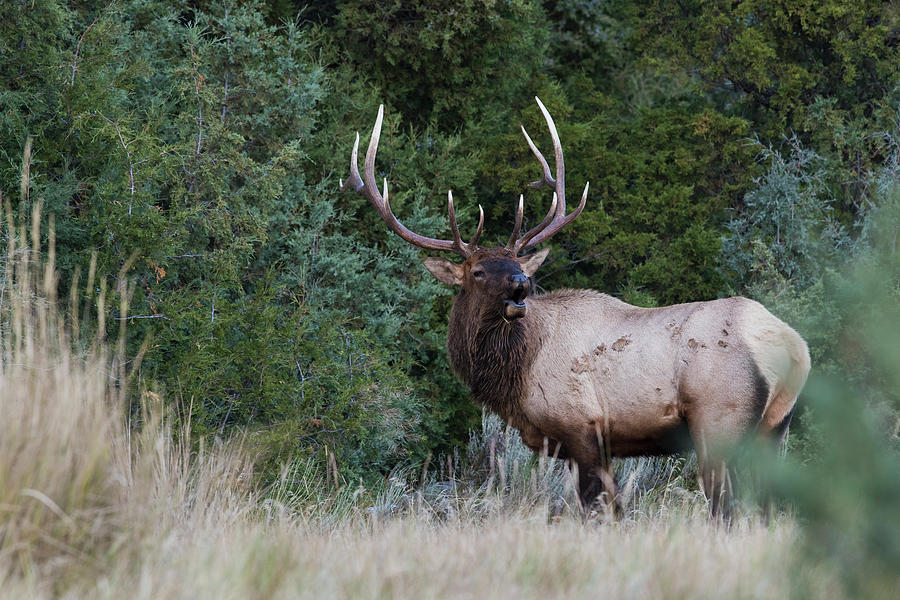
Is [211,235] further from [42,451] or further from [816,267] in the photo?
[816,267]

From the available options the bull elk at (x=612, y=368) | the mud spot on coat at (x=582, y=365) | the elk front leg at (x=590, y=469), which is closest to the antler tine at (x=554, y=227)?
the bull elk at (x=612, y=368)

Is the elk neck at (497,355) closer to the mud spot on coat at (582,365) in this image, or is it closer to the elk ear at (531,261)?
the mud spot on coat at (582,365)

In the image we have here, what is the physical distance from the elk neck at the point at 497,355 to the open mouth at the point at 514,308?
0.18 meters

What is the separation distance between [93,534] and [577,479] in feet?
11.2

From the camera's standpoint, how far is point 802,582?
2645mm

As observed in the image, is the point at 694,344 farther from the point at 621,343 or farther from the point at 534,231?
the point at 534,231

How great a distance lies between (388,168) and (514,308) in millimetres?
4926

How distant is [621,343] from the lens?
613cm

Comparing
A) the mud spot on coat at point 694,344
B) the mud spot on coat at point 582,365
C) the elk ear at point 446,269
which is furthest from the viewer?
the elk ear at point 446,269

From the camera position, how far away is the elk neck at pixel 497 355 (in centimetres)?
643

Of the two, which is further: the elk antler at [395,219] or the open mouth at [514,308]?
the elk antler at [395,219]

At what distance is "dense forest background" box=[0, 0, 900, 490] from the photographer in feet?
24.6

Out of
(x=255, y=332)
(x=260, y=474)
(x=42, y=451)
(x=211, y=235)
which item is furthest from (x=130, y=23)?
(x=42, y=451)

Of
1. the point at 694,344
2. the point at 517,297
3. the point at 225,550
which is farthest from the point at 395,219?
the point at 225,550
